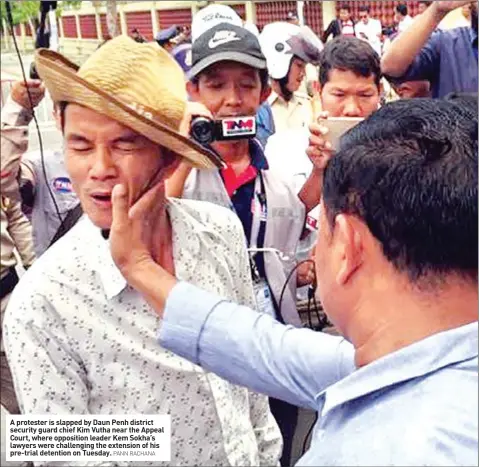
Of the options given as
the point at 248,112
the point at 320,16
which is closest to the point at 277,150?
the point at 248,112

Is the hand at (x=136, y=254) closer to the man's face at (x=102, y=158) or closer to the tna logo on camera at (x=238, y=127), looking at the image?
the man's face at (x=102, y=158)

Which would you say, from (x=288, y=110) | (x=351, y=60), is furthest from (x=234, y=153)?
(x=288, y=110)

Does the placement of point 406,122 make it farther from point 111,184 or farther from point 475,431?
point 111,184

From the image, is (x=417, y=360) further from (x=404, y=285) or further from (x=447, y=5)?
(x=447, y=5)

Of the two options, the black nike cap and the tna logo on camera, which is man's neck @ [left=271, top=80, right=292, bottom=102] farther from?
the tna logo on camera

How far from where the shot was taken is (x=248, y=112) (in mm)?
1604

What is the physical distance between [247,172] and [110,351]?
0.62 meters

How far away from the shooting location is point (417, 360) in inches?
22.8

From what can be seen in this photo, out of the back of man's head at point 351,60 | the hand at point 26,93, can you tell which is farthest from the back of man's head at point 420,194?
the hand at point 26,93

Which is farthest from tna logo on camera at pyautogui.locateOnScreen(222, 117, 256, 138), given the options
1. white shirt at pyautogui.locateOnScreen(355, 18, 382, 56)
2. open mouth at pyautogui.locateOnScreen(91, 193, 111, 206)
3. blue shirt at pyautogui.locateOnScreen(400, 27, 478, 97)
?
white shirt at pyautogui.locateOnScreen(355, 18, 382, 56)

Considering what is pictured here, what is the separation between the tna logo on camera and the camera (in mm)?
1476

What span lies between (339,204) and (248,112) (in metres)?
0.95

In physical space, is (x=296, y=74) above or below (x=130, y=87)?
below

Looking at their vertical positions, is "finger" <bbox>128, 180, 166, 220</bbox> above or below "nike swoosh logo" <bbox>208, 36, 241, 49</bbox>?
below
